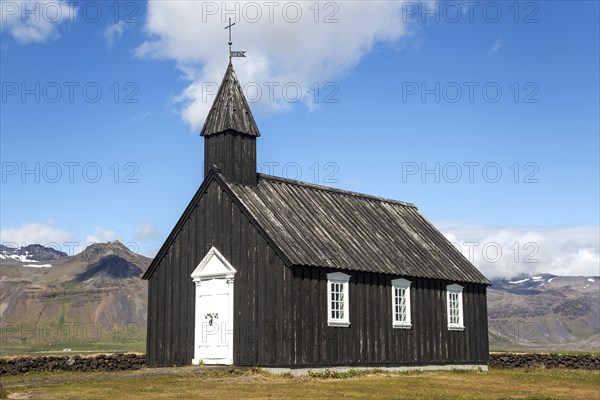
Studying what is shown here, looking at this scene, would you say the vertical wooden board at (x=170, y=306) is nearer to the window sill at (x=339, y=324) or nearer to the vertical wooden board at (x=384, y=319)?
the window sill at (x=339, y=324)

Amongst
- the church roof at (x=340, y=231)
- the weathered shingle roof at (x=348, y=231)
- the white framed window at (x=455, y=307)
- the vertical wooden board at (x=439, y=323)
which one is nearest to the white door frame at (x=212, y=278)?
the church roof at (x=340, y=231)

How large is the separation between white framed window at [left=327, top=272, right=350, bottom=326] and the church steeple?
218 inches

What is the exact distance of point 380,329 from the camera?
33375 millimetres

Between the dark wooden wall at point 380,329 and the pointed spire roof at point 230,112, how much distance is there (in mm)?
7068

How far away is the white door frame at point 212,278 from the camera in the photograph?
31031 millimetres

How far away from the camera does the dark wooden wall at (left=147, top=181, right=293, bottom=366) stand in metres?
29.8

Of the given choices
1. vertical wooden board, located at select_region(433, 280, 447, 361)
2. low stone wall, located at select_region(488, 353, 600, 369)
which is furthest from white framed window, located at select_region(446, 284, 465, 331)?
low stone wall, located at select_region(488, 353, 600, 369)

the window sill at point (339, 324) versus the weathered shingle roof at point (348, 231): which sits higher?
the weathered shingle roof at point (348, 231)

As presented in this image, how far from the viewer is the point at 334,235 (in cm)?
3400

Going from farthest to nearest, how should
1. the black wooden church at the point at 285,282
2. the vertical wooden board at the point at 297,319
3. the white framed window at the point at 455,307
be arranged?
the white framed window at the point at 455,307 → the black wooden church at the point at 285,282 → the vertical wooden board at the point at 297,319

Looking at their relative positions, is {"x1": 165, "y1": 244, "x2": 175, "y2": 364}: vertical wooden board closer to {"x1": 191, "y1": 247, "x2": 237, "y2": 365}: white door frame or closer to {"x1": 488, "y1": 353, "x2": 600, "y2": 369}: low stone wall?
{"x1": 191, "y1": 247, "x2": 237, "y2": 365}: white door frame

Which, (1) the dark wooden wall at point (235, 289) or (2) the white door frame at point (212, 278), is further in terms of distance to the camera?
(2) the white door frame at point (212, 278)

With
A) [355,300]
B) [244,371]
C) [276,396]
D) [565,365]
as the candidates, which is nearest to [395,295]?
[355,300]

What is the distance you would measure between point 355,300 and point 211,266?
5.85 metres
